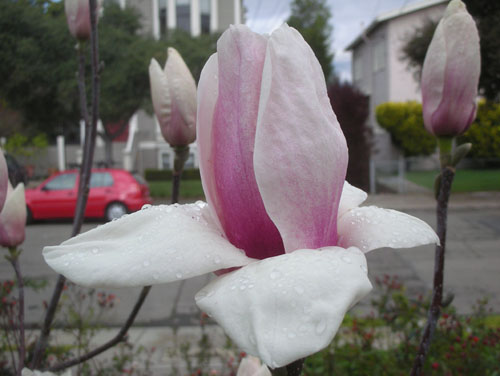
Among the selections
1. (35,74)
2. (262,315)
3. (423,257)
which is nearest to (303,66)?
(262,315)

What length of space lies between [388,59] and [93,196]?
1518cm

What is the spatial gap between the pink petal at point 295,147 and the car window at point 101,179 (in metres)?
9.99

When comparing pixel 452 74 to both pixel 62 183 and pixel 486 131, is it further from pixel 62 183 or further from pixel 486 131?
pixel 486 131

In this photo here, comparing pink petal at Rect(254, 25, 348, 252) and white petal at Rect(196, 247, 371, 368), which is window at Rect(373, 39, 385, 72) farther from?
white petal at Rect(196, 247, 371, 368)

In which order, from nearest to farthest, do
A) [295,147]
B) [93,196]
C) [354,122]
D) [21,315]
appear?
1. [295,147]
2. [21,315]
3. [93,196]
4. [354,122]

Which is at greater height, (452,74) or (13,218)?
(452,74)

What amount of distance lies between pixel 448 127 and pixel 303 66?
2.13 feet

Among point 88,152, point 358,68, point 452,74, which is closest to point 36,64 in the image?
point 88,152

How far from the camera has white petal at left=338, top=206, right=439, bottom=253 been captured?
557 millimetres

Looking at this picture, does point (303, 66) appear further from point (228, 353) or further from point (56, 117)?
point (56, 117)

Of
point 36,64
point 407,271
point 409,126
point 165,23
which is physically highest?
point 165,23

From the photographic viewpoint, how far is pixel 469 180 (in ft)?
51.8

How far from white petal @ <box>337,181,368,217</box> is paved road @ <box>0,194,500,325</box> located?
3245mm

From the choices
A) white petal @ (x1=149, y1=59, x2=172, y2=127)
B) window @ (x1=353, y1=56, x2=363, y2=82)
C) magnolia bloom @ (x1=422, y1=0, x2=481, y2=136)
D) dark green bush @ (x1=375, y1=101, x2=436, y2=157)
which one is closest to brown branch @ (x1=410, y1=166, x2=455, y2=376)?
magnolia bloom @ (x1=422, y1=0, x2=481, y2=136)
